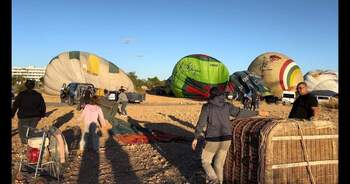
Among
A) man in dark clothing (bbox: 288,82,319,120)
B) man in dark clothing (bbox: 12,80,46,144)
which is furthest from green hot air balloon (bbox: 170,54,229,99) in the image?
man in dark clothing (bbox: 288,82,319,120)

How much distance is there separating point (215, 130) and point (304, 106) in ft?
5.45

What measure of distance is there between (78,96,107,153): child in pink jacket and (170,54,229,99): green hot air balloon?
84.5ft

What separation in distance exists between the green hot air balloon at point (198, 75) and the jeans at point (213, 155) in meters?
28.6

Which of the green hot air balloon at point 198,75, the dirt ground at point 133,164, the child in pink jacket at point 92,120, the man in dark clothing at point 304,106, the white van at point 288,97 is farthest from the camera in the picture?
the white van at point 288,97

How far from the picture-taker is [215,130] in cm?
618

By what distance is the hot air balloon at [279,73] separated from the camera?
134ft

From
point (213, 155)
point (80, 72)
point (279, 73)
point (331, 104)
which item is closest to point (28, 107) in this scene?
point (213, 155)

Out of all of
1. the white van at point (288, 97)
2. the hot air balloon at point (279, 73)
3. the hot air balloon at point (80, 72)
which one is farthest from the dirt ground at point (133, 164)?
the hot air balloon at point (279, 73)

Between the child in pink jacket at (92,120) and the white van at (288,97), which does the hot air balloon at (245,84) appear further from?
the child in pink jacket at (92,120)

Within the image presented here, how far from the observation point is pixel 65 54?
35344 millimetres

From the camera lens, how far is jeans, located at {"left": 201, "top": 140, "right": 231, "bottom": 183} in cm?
Answer: 622

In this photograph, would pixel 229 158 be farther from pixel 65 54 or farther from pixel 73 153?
pixel 65 54
